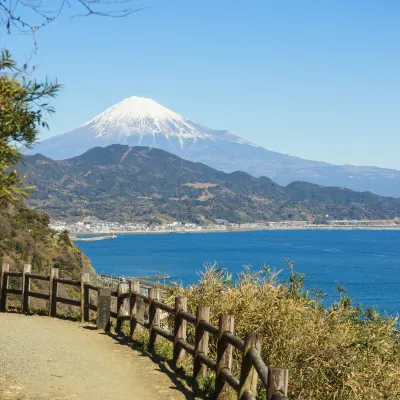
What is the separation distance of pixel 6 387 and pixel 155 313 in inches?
124

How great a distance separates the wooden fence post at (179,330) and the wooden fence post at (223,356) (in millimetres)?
1921

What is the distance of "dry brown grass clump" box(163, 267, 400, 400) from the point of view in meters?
9.43

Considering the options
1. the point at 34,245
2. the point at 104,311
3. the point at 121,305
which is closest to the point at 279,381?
the point at 121,305

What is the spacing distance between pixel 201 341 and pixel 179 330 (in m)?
1.10

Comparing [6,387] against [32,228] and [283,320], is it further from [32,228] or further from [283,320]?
[32,228]

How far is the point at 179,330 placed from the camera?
1059 cm

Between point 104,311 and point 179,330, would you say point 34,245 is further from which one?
point 179,330

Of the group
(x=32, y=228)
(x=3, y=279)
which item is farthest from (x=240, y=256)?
(x=3, y=279)

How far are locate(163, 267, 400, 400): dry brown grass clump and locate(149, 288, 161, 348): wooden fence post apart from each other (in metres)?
0.86

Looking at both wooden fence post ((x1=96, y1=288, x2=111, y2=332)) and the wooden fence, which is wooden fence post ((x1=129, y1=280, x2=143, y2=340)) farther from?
wooden fence post ((x1=96, y1=288, x2=111, y2=332))

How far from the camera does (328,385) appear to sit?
9438 mm

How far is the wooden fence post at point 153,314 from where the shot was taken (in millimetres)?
11828

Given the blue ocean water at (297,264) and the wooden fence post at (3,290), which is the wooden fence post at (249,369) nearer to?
the wooden fence post at (3,290)

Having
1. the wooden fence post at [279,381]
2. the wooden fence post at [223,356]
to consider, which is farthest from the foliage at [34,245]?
the wooden fence post at [279,381]
